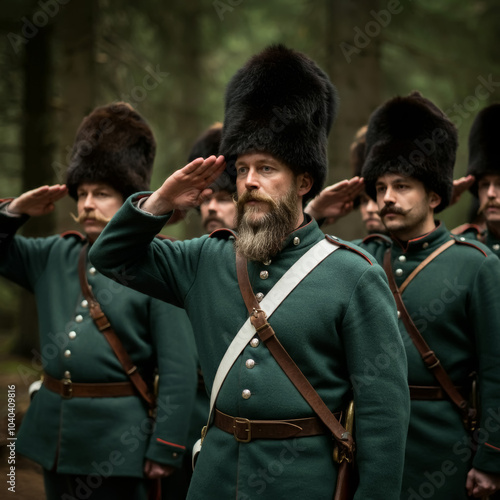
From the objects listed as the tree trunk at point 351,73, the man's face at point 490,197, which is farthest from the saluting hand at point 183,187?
the tree trunk at point 351,73

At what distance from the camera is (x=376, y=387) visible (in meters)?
2.94

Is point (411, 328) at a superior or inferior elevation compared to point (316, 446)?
superior

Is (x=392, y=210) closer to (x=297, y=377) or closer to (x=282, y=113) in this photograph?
(x=282, y=113)

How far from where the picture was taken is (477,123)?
5953mm

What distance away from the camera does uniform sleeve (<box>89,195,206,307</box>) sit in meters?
3.15

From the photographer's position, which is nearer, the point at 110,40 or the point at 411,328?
the point at 411,328

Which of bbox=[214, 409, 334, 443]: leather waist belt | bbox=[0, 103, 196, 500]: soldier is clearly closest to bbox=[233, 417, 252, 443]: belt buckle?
bbox=[214, 409, 334, 443]: leather waist belt

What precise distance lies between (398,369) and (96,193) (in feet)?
8.98

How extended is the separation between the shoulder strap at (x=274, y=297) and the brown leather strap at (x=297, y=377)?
0.16ft

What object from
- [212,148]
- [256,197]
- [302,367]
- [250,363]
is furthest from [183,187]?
[212,148]

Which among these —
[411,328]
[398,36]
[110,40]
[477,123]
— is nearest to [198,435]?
[411,328]

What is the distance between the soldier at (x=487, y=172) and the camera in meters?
5.39

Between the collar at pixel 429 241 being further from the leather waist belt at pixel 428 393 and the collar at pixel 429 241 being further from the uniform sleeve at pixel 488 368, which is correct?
the leather waist belt at pixel 428 393

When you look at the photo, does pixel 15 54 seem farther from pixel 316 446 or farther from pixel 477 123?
pixel 316 446
